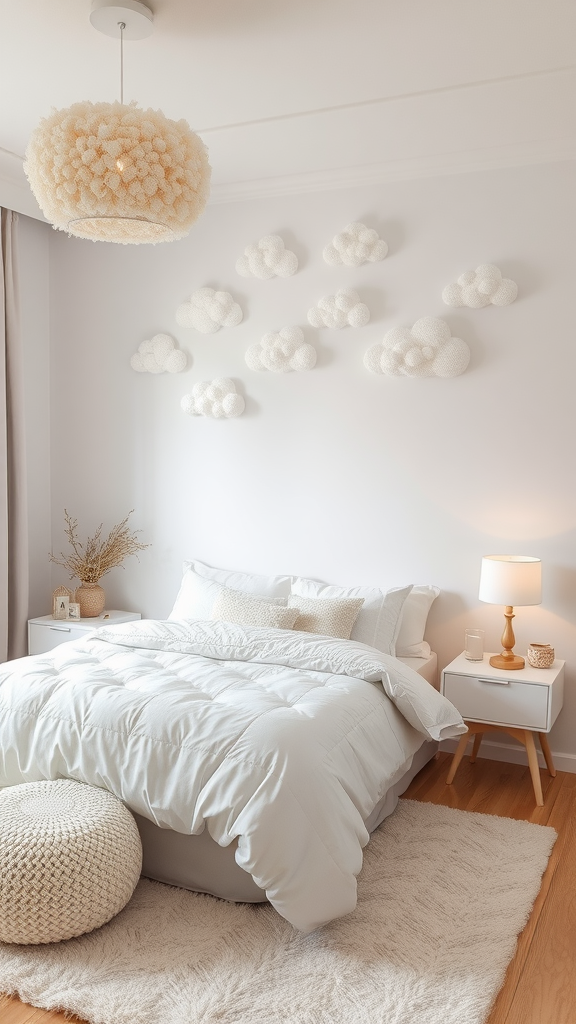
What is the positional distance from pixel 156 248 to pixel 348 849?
3.50m

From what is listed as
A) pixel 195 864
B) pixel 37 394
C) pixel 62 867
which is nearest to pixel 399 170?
pixel 37 394

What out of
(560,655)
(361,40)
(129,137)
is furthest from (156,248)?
(560,655)

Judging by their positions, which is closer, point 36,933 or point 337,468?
point 36,933

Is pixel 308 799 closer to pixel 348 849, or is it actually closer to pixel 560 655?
pixel 348 849

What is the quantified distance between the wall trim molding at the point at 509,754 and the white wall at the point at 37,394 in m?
2.62

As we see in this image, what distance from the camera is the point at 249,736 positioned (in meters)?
2.45

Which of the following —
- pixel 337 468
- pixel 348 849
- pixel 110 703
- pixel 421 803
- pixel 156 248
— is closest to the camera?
pixel 348 849

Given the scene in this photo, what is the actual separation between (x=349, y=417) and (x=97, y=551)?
1.79 m

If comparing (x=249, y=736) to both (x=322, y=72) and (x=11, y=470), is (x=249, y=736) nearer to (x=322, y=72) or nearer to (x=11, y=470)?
(x=322, y=72)

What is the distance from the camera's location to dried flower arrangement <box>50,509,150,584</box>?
15.2ft

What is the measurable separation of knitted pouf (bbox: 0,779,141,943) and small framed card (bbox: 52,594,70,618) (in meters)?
2.18

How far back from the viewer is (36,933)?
218cm

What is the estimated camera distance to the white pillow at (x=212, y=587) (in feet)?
13.1

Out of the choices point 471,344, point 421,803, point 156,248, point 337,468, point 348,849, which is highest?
point 156,248
